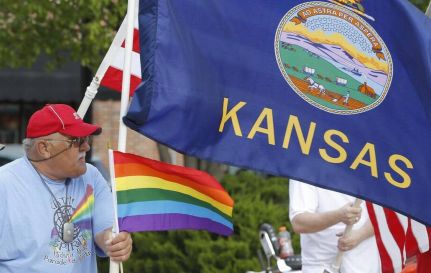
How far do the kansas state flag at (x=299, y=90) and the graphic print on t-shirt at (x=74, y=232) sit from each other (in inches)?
32.0

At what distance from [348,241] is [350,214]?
0.81 feet

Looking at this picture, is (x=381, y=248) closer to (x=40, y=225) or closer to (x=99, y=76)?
(x=99, y=76)

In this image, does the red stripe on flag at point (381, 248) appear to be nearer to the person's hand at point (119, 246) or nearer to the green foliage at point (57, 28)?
the person's hand at point (119, 246)

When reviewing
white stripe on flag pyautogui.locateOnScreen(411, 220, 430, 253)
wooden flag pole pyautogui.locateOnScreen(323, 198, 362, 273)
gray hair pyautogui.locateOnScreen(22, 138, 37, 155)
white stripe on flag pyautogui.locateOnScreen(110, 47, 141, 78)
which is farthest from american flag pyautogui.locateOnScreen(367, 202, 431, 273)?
gray hair pyautogui.locateOnScreen(22, 138, 37, 155)

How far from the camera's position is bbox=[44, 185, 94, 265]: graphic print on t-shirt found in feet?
18.1

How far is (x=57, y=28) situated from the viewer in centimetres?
1256

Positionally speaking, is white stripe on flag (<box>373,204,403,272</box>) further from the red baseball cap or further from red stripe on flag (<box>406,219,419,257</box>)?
the red baseball cap

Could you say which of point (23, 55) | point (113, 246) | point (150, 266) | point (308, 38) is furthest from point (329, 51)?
point (23, 55)

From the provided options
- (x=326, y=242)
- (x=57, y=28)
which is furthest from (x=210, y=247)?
(x=326, y=242)

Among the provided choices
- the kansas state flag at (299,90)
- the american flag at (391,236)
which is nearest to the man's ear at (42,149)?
the kansas state flag at (299,90)

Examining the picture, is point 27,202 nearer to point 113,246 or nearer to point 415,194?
point 113,246

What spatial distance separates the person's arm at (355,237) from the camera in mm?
6566

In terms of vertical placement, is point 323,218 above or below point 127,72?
below

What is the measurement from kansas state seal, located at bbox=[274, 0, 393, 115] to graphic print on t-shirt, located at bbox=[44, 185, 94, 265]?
4.00 ft
